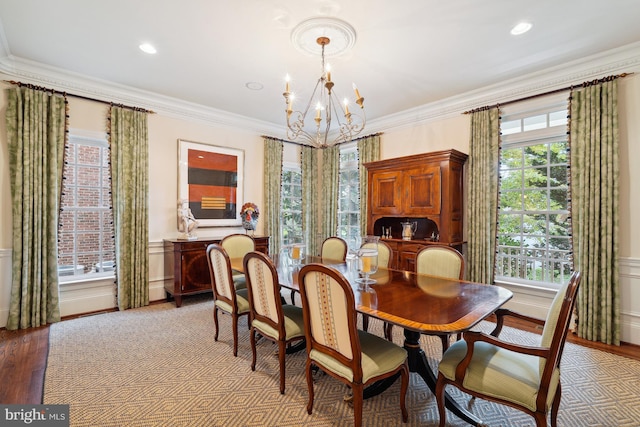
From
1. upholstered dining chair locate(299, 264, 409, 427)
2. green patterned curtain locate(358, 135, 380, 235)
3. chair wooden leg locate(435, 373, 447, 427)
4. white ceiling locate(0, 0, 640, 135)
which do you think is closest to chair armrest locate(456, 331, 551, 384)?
chair wooden leg locate(435, 373, 447, 427)

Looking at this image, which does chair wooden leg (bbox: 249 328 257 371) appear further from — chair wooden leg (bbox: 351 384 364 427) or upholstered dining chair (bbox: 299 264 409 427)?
chair wooden leg (bbox: 351 384 364 427)

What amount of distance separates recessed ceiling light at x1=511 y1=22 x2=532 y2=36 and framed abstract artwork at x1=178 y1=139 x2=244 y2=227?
384cm

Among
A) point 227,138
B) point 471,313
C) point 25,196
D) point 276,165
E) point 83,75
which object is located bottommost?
point 471,313

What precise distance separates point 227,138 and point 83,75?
189cm

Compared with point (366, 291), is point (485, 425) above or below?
below

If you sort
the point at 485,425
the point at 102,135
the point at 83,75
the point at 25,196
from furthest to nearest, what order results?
the point at 102,135, the point at 83,75, the point at 25,196, the point at 485,425

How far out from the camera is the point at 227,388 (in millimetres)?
2211

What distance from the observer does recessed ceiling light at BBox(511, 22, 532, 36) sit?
2.52 meters

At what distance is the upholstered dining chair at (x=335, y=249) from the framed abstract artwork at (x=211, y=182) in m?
1.80

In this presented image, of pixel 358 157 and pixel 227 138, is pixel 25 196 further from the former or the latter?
pixel 358 157

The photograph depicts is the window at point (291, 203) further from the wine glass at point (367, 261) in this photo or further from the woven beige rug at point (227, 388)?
the wine glass at point (367, 261)

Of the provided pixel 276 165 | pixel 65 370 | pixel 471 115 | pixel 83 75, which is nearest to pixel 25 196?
pixel 83 75

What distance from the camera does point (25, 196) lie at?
3.22 metres

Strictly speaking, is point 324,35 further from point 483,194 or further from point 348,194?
point 348,194
